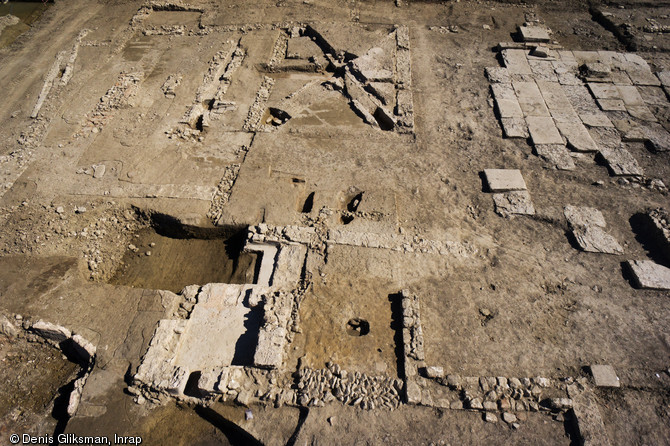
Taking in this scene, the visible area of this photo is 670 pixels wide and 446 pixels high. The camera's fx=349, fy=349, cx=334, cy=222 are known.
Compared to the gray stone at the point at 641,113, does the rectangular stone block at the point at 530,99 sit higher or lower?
higher

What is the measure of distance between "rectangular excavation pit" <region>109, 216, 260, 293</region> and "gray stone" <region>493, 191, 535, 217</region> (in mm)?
4666

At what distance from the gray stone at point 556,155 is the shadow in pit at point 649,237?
1.52 meters

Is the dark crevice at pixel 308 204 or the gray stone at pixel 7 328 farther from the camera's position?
the dark crevice at pixel 308 204

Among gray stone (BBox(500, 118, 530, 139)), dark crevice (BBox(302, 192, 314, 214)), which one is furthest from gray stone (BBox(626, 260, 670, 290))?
dark crevice (BBox(302, 192, 314, 214))

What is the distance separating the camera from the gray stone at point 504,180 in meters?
6.89

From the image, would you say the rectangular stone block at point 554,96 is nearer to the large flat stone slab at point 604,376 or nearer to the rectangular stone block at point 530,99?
the rectangular stone block at point 530,99

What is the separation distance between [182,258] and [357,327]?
351 cm

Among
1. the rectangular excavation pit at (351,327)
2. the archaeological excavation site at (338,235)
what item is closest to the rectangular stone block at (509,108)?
the archaeological excavation site at (338,235)

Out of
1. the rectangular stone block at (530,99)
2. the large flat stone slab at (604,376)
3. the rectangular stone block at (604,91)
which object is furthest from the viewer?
the rectangular stone block at (604,91)

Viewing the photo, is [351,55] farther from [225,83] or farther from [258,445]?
[258,445]

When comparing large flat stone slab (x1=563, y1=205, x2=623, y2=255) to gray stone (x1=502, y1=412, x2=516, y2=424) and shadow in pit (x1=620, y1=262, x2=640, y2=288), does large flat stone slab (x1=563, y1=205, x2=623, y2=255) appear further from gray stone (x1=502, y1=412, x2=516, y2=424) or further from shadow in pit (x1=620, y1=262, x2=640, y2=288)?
gray stone (x1=502, y1=412, x2=516, y2=424)

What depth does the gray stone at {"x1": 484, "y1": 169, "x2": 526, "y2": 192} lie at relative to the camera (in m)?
6.89

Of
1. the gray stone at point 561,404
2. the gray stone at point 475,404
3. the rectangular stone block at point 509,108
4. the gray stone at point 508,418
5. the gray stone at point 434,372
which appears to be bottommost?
the gray stone at point 508,418

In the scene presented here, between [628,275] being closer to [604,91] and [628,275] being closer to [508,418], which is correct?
[508,418]
